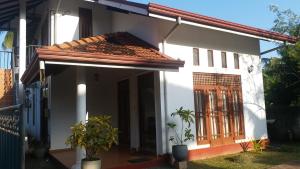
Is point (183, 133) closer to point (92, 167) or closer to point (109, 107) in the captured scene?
point (92, 167)

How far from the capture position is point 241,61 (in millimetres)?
11992

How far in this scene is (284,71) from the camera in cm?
1402

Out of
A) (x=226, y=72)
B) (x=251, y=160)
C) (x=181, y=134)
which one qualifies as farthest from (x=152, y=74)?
(x=251, y=160)

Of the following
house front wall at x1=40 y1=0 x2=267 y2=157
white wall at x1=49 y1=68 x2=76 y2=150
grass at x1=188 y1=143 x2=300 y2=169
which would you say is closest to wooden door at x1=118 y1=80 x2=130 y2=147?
house front wall at x1=40 y1=0 x2=267 y2=157

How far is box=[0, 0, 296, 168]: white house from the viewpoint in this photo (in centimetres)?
861

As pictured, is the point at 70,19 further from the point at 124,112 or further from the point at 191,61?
the point at 191,61

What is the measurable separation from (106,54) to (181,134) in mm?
3623

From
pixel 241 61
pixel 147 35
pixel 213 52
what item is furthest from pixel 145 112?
pixel 241 61

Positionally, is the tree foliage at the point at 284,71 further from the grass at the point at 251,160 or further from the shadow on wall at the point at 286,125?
the grass at the point at 251,160

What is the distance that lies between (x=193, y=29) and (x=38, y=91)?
8743mm

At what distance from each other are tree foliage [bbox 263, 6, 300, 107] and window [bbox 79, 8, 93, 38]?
26.6 feet

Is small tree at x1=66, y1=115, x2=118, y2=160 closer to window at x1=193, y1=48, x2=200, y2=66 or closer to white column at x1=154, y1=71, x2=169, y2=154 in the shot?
white column at x1=154, y1=71, x2=169, y2=154

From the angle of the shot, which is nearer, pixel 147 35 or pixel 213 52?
pixel 147 35

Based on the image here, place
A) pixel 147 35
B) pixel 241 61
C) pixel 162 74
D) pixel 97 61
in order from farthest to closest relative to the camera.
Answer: pixel 241 61
pixel 147 35
pixel 162 74
pixel 97 61
